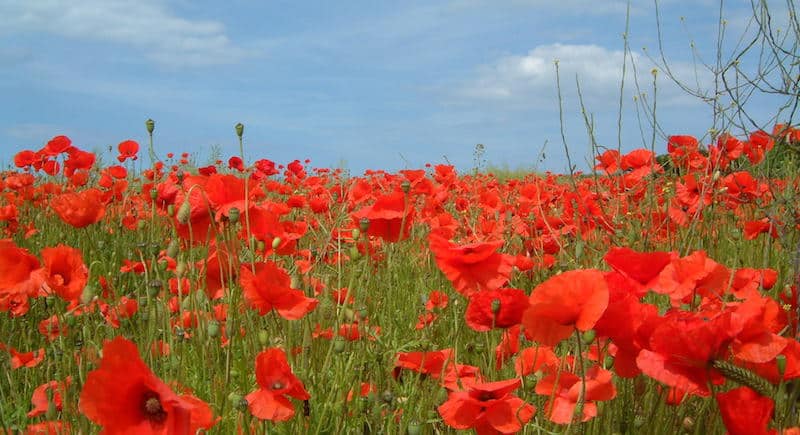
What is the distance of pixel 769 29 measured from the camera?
2.74m

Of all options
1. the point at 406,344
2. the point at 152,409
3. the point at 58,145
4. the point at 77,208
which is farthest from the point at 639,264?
the point at 58,145

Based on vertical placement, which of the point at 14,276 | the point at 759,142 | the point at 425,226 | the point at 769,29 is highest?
the point at 769,29

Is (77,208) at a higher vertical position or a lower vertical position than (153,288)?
higher

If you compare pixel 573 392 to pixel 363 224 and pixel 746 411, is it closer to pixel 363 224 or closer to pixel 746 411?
pixel 746 411

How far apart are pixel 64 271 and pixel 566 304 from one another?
4.14 ft

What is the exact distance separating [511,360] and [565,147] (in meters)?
0.91

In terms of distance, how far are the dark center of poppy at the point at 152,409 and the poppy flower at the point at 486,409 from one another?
1.57 feet

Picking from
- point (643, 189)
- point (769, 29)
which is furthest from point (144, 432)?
point (643, 189)

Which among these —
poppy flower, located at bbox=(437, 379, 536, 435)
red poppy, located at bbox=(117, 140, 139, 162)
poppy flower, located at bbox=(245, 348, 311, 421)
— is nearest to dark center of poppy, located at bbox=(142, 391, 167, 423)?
poppy flower, located at bbox=(245, 348, 311, 421)

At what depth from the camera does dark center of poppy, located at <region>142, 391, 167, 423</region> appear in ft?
3.17

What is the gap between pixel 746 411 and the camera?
3.92 ft

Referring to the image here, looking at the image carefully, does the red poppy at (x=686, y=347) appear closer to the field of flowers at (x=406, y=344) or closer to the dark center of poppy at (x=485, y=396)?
the field of flowers at (x=406, y=344)

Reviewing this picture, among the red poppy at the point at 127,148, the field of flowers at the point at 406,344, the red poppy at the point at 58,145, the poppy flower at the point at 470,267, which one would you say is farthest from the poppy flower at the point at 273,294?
the red poppy at the point at 58,145

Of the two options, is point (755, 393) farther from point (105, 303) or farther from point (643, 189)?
point (643, 189)
